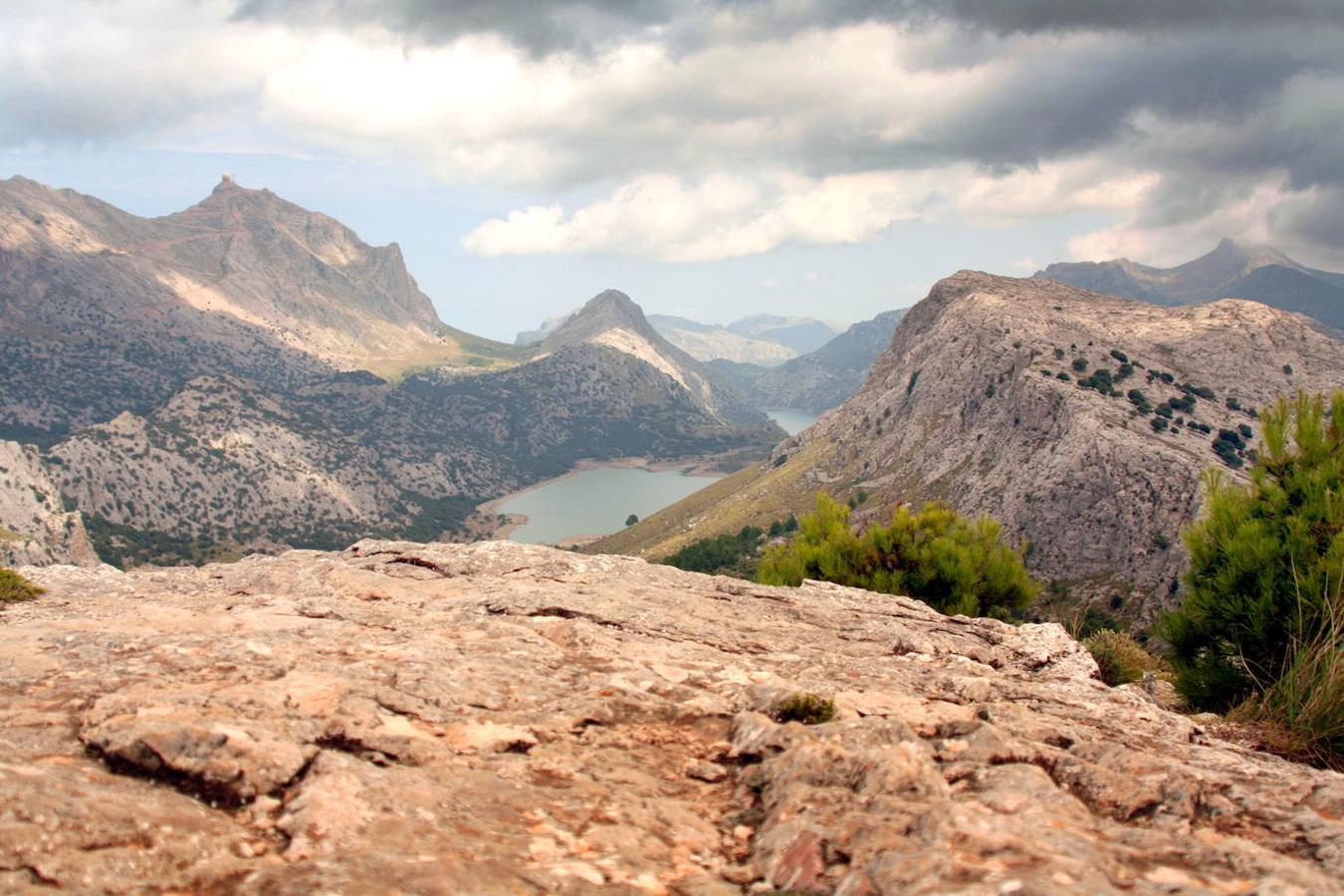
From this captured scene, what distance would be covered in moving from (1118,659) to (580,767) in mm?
18218

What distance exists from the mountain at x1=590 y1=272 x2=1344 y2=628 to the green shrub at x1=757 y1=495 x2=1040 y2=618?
7403 cm

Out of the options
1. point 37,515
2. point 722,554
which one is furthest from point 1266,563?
point 37,515

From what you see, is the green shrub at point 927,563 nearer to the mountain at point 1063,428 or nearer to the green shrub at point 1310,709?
the green shrub at point 1310,709

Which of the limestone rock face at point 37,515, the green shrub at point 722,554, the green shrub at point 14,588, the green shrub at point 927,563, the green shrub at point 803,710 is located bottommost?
the green shrub at point 722,554

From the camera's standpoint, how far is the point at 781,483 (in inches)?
7362

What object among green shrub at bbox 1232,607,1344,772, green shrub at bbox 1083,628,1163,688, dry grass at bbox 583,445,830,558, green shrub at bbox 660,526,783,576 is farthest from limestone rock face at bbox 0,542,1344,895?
dry grass at bbox 583,445,830,558

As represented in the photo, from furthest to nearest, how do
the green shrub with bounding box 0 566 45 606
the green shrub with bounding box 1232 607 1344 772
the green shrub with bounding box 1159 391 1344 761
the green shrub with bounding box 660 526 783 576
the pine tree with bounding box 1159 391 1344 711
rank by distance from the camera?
the green shrub with bounding box 660 526 783 576
the pine tree with bounding box 1159 391 1344 711
the green shrub with bounding box 1159 391 1344 761
the green shrub with bounding box 0 566 45 606
the green shrub with bounding box 1232 607 1344 772

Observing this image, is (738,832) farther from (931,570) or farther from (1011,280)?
(1011,280)

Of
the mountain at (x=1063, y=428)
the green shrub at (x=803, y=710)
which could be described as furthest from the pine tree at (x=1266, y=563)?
the mountain at (x=1063, y=428)

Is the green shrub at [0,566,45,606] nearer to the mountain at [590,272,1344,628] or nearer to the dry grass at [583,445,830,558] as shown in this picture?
the mountain at [590,272,1344,628]

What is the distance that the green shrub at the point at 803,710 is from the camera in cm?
1057

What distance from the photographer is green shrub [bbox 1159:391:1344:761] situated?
50.6 ft

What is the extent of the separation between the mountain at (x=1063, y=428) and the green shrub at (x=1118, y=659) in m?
73.8

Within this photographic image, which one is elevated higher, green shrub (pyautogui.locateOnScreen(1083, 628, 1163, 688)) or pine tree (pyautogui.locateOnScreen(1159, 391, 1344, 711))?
pine tree (pyautogui.locateOnScreen(1159, 391, 1344, 711))
